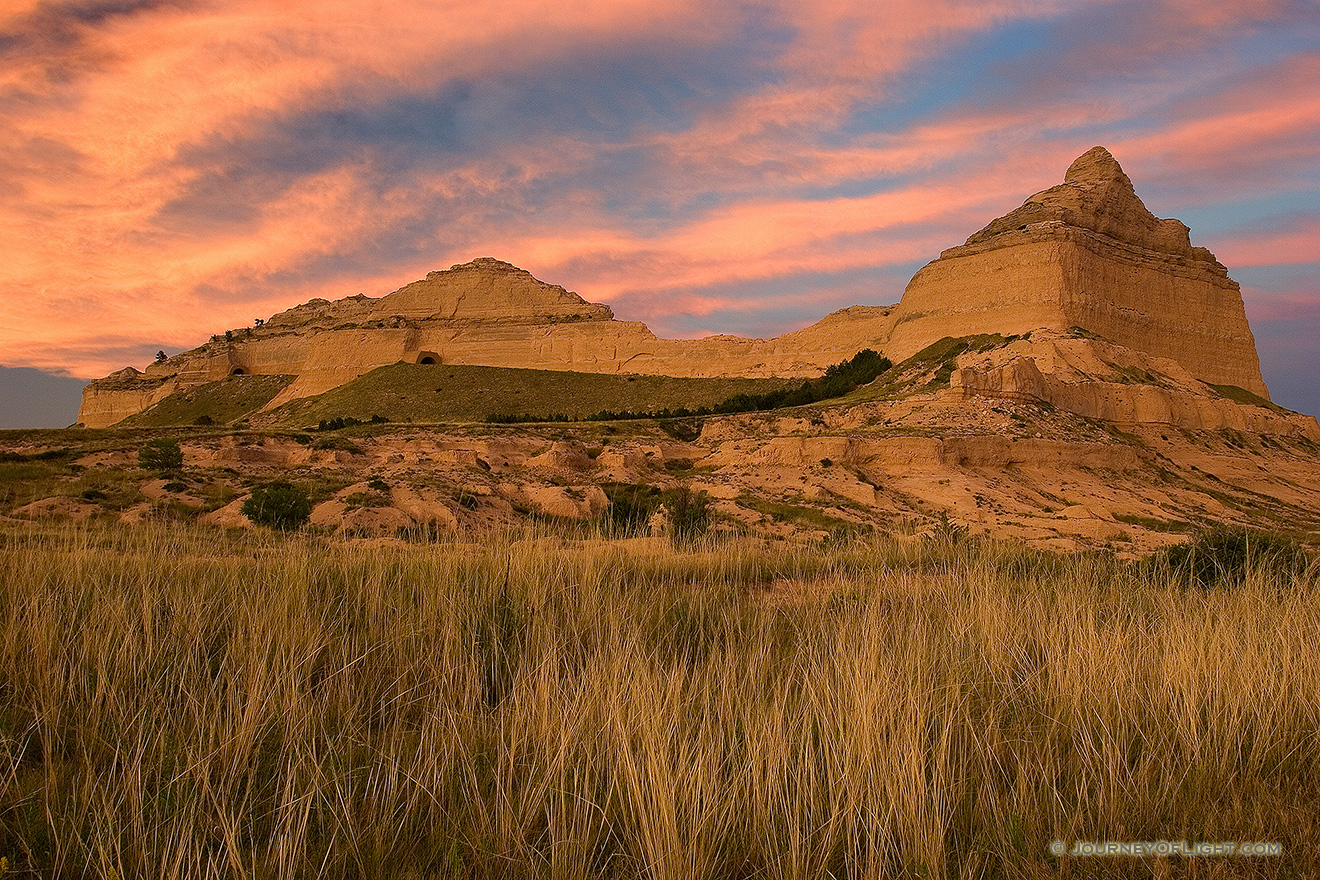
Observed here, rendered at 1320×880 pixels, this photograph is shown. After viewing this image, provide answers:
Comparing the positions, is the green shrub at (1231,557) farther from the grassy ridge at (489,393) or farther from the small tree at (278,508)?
the grassy ridge at (489,393)

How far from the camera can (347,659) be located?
372 cm

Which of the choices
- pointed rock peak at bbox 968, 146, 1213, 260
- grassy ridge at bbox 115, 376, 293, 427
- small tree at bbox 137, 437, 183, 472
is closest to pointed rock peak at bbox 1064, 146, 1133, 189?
pointed rock peak at bbox 968, 146, 1213, 260

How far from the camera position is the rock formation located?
38250mm

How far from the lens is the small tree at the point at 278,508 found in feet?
41.6

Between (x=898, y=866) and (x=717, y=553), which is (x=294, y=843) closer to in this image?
(x=898, y=866)

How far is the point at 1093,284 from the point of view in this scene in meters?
37.9

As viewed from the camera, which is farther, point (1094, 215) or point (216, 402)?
point (216, 402)

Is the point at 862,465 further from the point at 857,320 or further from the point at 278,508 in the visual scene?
the point at 857,320

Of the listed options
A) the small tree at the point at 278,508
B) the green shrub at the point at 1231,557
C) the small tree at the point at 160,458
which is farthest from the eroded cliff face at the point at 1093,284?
the small tree at the point at 160,458

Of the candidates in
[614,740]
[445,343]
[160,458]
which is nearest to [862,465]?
[160,458]

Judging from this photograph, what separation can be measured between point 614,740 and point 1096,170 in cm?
5215

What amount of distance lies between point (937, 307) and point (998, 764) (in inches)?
1682

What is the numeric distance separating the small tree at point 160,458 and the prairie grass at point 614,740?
647 inches

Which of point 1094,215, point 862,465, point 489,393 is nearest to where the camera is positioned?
point 862,465
